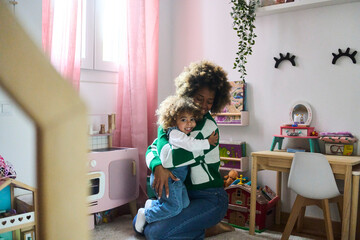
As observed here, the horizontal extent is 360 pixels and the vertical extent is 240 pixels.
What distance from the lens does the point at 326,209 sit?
1948 mm

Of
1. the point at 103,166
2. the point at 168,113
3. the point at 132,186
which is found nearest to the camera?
the point at 168,113

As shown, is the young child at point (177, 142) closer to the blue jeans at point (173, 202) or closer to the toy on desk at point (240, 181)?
the blue jeans at point (173, 202)

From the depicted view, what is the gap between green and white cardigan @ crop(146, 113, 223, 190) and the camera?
186 cm

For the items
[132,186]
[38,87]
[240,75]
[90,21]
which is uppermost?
[90,21]

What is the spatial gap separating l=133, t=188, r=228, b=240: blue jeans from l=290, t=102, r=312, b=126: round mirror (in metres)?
0.88

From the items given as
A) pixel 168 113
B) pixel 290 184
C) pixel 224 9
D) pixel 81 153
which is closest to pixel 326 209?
pixel 290 184

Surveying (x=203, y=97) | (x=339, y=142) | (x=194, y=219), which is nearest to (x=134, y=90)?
(x=203, y=97)

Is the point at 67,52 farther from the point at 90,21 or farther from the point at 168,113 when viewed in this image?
the point at 168,113

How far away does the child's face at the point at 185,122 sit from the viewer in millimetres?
1858

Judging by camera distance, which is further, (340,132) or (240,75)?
(240,75)

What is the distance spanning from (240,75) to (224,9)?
602 mm

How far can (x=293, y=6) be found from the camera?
7.94ft

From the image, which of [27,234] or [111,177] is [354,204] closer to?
[111,177]

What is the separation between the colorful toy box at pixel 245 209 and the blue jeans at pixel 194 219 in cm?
42
